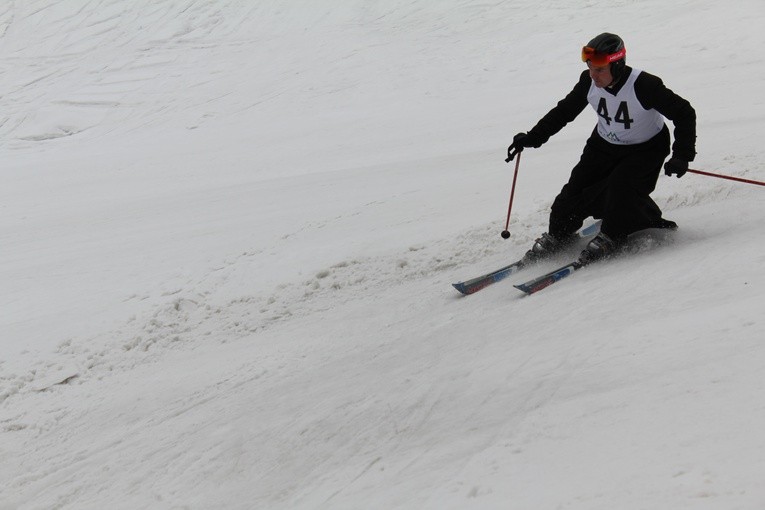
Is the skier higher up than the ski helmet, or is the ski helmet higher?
the ski helmet

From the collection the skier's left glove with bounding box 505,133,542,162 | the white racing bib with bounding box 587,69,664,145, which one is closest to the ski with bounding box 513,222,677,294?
the white racing bib with bounding box 587,69,664,145

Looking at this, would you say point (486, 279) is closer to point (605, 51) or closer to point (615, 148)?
point (615, 148)

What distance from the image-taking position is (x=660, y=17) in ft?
56.4

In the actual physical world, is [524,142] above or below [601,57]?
below

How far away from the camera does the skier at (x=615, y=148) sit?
15.5ft

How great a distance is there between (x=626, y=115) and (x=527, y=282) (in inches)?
50.0

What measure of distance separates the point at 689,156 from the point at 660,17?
555 inches

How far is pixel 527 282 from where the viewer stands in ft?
16.8

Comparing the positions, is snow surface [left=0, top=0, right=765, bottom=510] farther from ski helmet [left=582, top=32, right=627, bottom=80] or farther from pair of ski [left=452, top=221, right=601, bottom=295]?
ski helmet [left=582, top=32, right=627, bottom=80]

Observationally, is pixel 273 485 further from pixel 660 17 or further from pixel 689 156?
pixel 660 17

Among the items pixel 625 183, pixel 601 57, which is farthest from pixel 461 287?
pixel 601 57

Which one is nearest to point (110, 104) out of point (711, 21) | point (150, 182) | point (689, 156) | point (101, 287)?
point (150, 182)

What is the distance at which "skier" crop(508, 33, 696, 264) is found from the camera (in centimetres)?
473

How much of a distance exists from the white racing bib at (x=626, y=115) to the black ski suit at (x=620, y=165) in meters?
0.02
